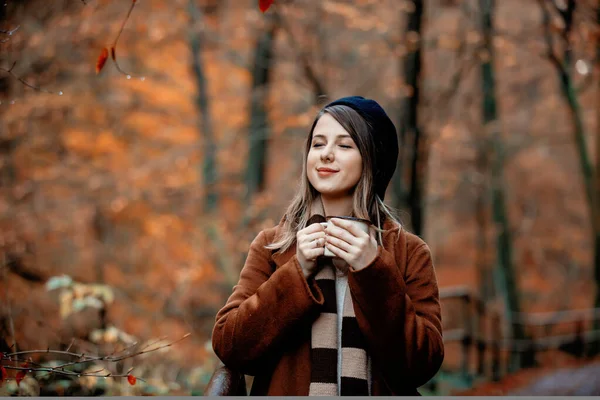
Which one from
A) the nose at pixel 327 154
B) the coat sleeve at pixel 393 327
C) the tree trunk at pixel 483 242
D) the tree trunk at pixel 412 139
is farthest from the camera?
the tree trunk at pixel 483 242

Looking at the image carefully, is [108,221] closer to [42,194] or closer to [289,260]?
[42,194]

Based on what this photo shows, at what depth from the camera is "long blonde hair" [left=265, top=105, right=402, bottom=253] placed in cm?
237

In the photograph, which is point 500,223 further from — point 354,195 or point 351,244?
point 351,244

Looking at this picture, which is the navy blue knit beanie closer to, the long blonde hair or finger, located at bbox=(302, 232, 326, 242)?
the long blonde hair

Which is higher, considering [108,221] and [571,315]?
[108,221]

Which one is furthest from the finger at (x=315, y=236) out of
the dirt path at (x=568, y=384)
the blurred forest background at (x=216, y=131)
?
the dirt path at (x=568, y=384)

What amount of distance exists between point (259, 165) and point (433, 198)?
5.67 metres

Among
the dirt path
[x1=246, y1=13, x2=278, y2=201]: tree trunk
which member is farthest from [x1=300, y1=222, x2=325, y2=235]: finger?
[x1=246, y1=13, x2=278, y2=201]: tree trunk

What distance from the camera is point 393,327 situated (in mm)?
2107

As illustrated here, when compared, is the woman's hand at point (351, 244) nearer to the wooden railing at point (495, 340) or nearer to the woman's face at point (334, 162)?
the woman's face at point (334, 162)

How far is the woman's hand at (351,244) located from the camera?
2.12 m

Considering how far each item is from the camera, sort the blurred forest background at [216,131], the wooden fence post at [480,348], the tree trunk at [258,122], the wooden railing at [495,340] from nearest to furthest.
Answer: the blurred forest background at [216,131] < the wooden railing at [495,340] < the wooden fence post at [480,348] < the tree trunk at [258,122]

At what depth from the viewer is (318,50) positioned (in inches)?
313

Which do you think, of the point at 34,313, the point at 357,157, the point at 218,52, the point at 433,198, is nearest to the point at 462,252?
the point at 433,198
